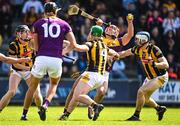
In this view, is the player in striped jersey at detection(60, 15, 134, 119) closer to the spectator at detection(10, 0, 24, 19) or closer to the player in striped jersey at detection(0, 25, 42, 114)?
the player in striped jersey at detection(0, 25, 42, 114)

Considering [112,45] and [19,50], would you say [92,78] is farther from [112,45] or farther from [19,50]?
[112,45]

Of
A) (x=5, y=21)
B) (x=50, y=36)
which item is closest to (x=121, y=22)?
(x=5, y=21)

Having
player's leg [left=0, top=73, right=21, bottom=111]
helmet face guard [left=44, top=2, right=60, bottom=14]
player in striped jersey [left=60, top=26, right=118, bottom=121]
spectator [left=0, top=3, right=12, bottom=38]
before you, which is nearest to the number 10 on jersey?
helmet face guard [left=44, top=2, right=60, bottom=14]

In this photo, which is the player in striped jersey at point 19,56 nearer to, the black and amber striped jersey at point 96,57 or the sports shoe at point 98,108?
the black and amber striped jersey at point 96,57

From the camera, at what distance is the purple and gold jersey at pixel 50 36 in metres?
14.8

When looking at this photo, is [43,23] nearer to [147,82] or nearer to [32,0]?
[147,82]

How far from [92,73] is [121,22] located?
10.3 meters

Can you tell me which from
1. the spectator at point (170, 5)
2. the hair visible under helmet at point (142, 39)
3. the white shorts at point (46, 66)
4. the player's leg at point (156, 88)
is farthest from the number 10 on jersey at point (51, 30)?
the spectator at point (170, 5)

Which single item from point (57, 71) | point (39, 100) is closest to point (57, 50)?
point (57, 71)

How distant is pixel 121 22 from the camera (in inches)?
1016

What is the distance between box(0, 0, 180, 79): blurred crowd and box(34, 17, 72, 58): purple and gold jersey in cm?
1024

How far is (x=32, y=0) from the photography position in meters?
26.5

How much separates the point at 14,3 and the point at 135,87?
20.3 ft

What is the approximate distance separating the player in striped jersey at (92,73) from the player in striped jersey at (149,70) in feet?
4.62
